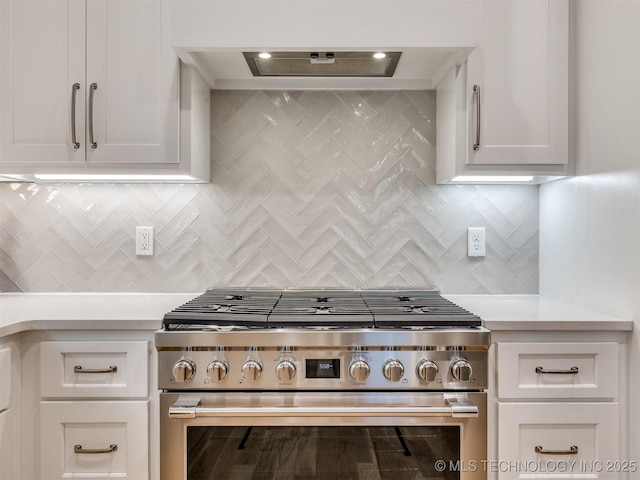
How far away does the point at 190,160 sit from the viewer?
5.74 ft

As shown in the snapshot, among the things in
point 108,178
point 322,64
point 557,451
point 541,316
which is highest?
point 322,64

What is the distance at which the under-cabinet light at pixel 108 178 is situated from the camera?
1828 millimetres

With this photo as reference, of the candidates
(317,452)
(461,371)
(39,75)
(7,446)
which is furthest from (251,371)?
(39,75)

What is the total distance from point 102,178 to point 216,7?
0.78 m

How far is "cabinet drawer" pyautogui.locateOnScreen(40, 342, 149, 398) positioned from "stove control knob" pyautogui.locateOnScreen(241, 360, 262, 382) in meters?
0.30

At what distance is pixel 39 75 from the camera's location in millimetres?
1720

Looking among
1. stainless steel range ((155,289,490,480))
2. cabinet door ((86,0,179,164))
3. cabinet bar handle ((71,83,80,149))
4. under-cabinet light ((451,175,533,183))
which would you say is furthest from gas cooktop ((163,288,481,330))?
cabinet bar handle ((71,83,80,149))

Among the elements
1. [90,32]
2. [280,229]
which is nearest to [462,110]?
[280,229]

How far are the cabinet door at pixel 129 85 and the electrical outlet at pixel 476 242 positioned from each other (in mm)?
1228

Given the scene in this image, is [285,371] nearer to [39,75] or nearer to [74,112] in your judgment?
[74,112]

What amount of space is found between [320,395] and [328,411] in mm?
54

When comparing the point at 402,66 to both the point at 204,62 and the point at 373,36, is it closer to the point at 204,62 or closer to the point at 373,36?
the point at 373,36

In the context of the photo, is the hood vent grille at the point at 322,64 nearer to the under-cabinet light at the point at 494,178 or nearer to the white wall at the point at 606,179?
the under-cabinet light at the point at 494,178

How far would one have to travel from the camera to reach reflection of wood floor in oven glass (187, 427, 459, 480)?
1.44 meters
